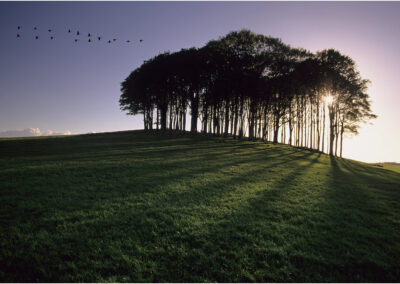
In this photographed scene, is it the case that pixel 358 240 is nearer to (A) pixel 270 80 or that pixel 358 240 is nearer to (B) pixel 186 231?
(B) pixel 186 231

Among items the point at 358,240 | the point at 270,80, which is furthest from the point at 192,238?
the point at 270,80

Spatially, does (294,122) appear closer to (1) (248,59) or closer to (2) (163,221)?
(1) (248,59)

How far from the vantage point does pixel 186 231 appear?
6531 mm

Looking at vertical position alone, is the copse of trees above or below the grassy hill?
above

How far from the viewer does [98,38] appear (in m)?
18.7

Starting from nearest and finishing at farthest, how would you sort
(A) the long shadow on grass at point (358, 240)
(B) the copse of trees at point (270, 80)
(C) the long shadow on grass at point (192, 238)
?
1. (C) the long shadow on grass at point (192, 238)
2. (A) the long shadow on grass at point (358, 240)
3. (B) the copse of trees at point (270, 80)

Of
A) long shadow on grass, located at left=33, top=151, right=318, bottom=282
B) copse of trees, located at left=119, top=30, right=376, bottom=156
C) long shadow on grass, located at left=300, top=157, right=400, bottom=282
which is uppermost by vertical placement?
copse of trees, located at left=119, top=30, right=376, bottom=156

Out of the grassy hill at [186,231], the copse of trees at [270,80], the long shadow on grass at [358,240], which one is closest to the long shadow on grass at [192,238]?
the grassy hill at [186,231]

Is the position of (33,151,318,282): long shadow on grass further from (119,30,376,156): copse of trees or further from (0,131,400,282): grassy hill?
(119,30,376,156): copse of trees

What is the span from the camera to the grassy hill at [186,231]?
483 centimetres

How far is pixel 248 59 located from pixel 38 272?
42464mm

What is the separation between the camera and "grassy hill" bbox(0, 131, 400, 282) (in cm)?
483

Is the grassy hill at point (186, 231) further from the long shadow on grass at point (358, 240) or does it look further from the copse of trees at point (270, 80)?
the copse of trees at point (270, 80)

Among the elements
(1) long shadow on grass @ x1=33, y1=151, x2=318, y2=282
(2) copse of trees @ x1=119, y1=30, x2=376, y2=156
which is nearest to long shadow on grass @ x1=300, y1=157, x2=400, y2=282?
(1) long shadow on grass @ x1=33, y1=151, x2=318, y2=282
